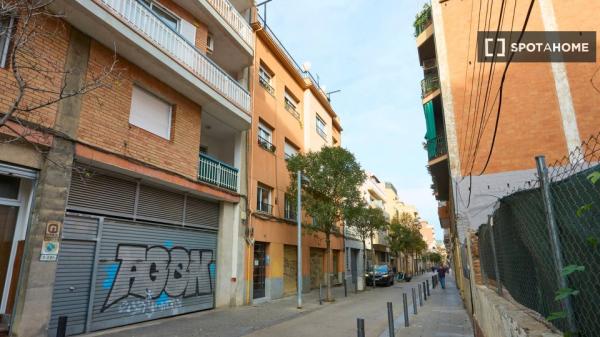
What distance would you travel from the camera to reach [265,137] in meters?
18.1

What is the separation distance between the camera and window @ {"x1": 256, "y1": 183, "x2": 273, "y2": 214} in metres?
16.9

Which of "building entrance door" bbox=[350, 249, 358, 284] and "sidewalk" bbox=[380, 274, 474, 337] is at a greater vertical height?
"building entrance door" bbox=[350, 249, 358, 284]

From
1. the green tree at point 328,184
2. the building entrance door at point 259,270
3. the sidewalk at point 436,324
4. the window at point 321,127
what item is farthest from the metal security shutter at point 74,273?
the window at point 321,127

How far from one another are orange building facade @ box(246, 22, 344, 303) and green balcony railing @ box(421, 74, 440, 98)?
273 inches

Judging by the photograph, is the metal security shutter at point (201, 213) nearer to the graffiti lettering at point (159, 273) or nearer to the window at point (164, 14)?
the graffiti lettering at point (159, 273)

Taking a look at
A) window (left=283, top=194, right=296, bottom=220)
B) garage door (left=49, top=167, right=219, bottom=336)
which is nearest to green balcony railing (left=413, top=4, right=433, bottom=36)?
window (left=283, top=194, right=296, bottom=220)

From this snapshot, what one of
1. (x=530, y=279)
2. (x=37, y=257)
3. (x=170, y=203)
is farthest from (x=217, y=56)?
(x=530, y=279)

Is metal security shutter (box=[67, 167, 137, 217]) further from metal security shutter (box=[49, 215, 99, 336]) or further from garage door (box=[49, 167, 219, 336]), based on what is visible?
metal security shutter (box=[49, 215, 99, 336])

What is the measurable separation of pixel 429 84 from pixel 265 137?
27.1 feet

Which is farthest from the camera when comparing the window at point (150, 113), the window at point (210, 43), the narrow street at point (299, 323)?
the window at point (210, 43)

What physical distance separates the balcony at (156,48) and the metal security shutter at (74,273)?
4241mm

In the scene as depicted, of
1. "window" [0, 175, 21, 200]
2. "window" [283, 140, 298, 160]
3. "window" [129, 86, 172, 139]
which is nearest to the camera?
"window" [0, 175, 21, 200]

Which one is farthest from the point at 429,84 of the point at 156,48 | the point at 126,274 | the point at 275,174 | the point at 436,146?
the point at 126,274

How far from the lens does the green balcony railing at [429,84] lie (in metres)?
18.2
